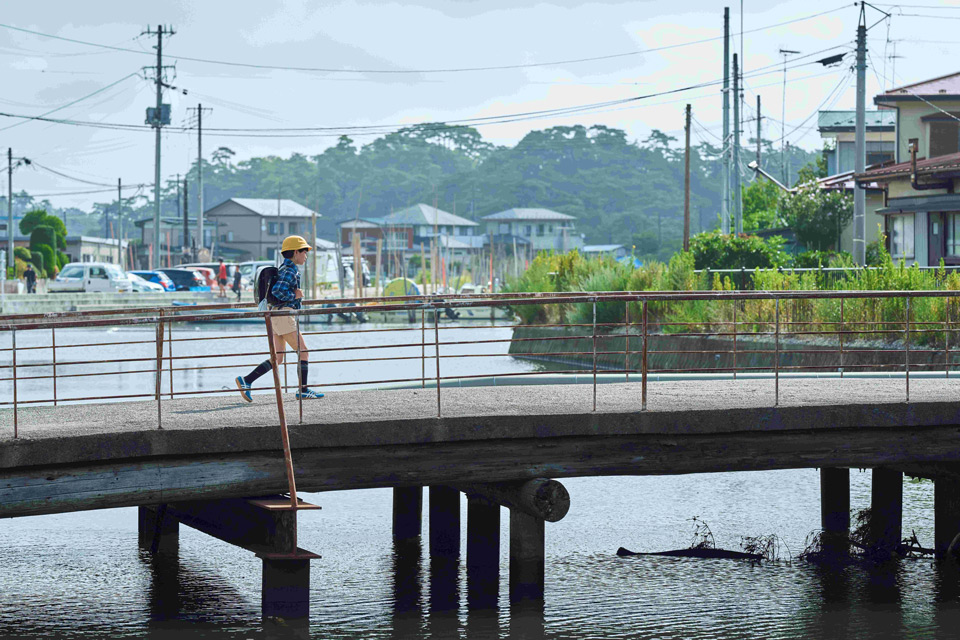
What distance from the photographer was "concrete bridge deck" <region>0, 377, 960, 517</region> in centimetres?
877

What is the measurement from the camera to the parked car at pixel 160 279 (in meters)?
55.1

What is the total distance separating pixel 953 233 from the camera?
3356 cm

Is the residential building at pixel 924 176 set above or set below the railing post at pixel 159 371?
above

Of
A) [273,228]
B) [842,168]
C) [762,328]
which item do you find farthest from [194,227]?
[762,328]

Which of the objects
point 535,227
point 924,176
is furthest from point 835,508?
point 535,227

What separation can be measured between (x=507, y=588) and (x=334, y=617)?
1.60 metres

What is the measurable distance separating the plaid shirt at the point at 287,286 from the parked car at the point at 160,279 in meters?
45.3

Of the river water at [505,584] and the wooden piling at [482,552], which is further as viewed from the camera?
the wooden piling at [482,552]

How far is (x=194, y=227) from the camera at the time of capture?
10462cm

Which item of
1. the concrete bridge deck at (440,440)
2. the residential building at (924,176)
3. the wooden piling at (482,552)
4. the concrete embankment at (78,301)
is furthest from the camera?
the concrete embankment at (78,301)

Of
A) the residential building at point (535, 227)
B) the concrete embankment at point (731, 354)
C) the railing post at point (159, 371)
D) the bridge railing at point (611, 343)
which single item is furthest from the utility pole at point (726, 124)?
the residential building at point (535, 227)

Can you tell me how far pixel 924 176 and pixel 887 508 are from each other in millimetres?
22333

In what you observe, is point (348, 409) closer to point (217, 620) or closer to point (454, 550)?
point (217, 620)

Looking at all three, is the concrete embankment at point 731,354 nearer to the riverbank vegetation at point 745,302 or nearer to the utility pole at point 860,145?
the riverbank vegetation at point 745,302
